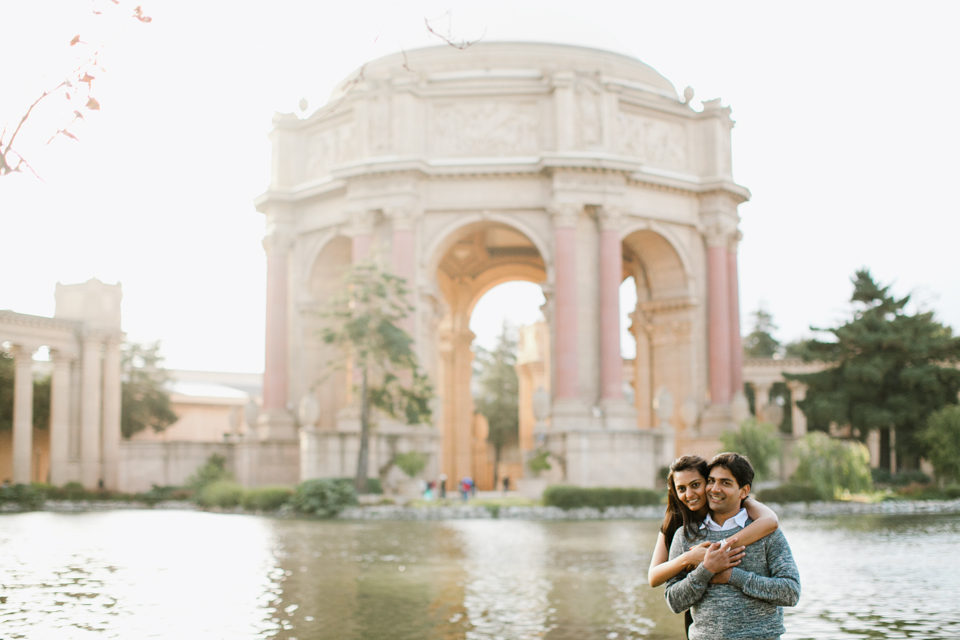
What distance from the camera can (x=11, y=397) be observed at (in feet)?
163

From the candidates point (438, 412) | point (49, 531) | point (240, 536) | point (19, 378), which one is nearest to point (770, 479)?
point (438, 412)

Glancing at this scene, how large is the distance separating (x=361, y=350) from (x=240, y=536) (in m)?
12.3

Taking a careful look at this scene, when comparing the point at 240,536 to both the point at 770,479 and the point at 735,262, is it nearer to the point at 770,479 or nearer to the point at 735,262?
the point at 770,479

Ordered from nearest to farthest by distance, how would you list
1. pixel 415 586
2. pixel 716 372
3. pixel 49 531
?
pixel 415 586, pixel 49 531, pixel 716 372

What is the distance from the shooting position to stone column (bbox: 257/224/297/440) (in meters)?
44.0

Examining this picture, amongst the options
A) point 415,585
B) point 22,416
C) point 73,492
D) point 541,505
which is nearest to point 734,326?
point 541,505

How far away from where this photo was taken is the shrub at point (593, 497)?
30328mm

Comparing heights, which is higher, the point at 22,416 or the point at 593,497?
the point at 22,416

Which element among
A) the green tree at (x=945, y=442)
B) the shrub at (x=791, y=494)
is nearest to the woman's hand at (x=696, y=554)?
the shrub at (x=791, y=494)

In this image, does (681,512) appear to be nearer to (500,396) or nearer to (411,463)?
(411,463)

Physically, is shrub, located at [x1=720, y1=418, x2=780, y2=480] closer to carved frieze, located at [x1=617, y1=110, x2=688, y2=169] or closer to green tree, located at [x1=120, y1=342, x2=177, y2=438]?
carved frieze, located at [x1=617, y1=110, x2=688, y2=169]

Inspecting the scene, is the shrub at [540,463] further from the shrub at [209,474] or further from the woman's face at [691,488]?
the woman's face at [691,488]

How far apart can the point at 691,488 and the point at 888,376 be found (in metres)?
39.9

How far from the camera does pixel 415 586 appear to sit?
13555 millimetres
